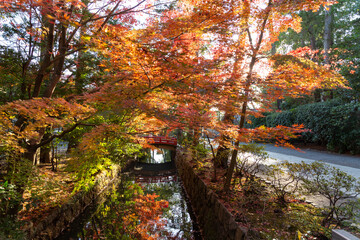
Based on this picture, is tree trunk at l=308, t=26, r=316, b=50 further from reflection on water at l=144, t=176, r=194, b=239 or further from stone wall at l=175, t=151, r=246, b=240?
stone wall at l=175, t=151, r=246, b=240

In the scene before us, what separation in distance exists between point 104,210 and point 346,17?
68.1 feet

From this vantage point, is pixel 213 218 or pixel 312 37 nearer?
pixel 213 218

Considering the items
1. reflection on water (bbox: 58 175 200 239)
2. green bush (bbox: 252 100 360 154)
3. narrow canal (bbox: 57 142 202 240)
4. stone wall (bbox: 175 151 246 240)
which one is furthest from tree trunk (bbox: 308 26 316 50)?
stone wall (bbox: 175 151 246 240)

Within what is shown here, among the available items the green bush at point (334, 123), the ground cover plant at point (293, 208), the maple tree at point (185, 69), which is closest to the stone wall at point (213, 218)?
the ground cover plant at point (293, 208)

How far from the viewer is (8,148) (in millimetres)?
3750

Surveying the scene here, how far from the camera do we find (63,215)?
5410 mm

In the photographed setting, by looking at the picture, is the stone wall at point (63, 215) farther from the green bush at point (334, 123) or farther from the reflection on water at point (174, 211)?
the green bush at point (334, 123)

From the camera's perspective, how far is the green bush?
10.9 metres

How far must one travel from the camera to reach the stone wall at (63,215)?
13.9ft

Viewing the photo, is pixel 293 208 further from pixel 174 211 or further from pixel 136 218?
pixel 136 218

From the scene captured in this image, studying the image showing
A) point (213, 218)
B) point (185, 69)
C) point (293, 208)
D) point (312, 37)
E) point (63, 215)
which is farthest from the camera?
point (312, 37)

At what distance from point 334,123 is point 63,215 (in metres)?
13.9

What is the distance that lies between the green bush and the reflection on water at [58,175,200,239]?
24.3ft

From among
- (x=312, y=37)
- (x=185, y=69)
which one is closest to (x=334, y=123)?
(x=312, y=37)
